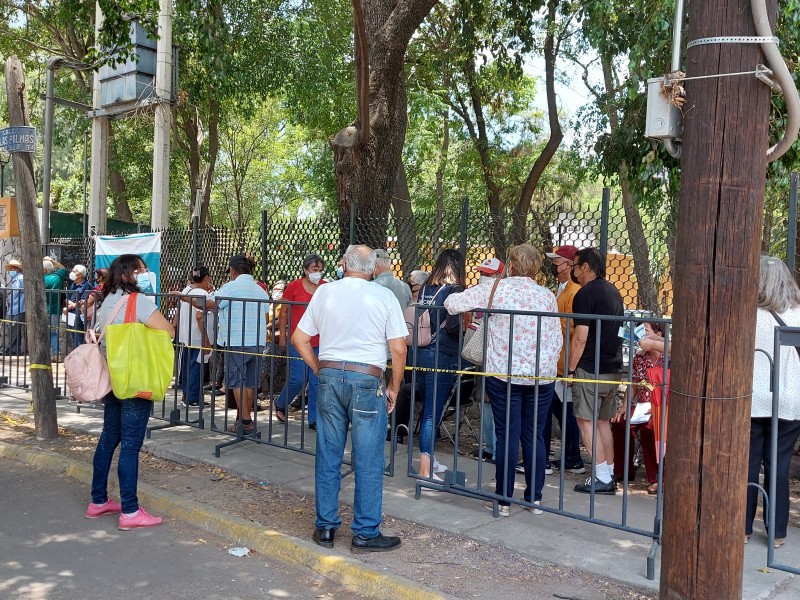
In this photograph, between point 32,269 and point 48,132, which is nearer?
point 32,269

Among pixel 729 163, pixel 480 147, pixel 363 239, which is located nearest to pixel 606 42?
pixel 363 239

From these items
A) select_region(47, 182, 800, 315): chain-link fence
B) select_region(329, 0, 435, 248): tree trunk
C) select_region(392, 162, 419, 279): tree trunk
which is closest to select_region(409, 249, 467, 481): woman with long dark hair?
select_region(47, 182, 800, 315): chain-link fence

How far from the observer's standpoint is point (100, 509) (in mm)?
5543

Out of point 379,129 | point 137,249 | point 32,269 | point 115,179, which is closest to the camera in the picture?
point 32,269

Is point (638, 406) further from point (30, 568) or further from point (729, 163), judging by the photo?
point (30, 568)

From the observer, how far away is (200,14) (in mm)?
8609

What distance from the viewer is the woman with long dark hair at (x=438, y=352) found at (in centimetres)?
606

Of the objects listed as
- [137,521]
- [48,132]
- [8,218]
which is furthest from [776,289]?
[48,132]

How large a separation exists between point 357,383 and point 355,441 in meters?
0.37

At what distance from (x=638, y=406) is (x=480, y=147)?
15.0 m

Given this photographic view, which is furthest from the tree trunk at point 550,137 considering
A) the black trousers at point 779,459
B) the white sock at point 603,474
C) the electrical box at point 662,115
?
the electrical box at point 662,115

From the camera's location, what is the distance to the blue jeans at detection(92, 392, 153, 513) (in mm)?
5320

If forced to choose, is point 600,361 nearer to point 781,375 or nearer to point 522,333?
point 522,333

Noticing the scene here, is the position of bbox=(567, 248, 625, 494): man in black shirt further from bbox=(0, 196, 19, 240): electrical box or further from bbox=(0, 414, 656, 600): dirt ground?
bbox=(0, 196, 19, 240): electrical box
